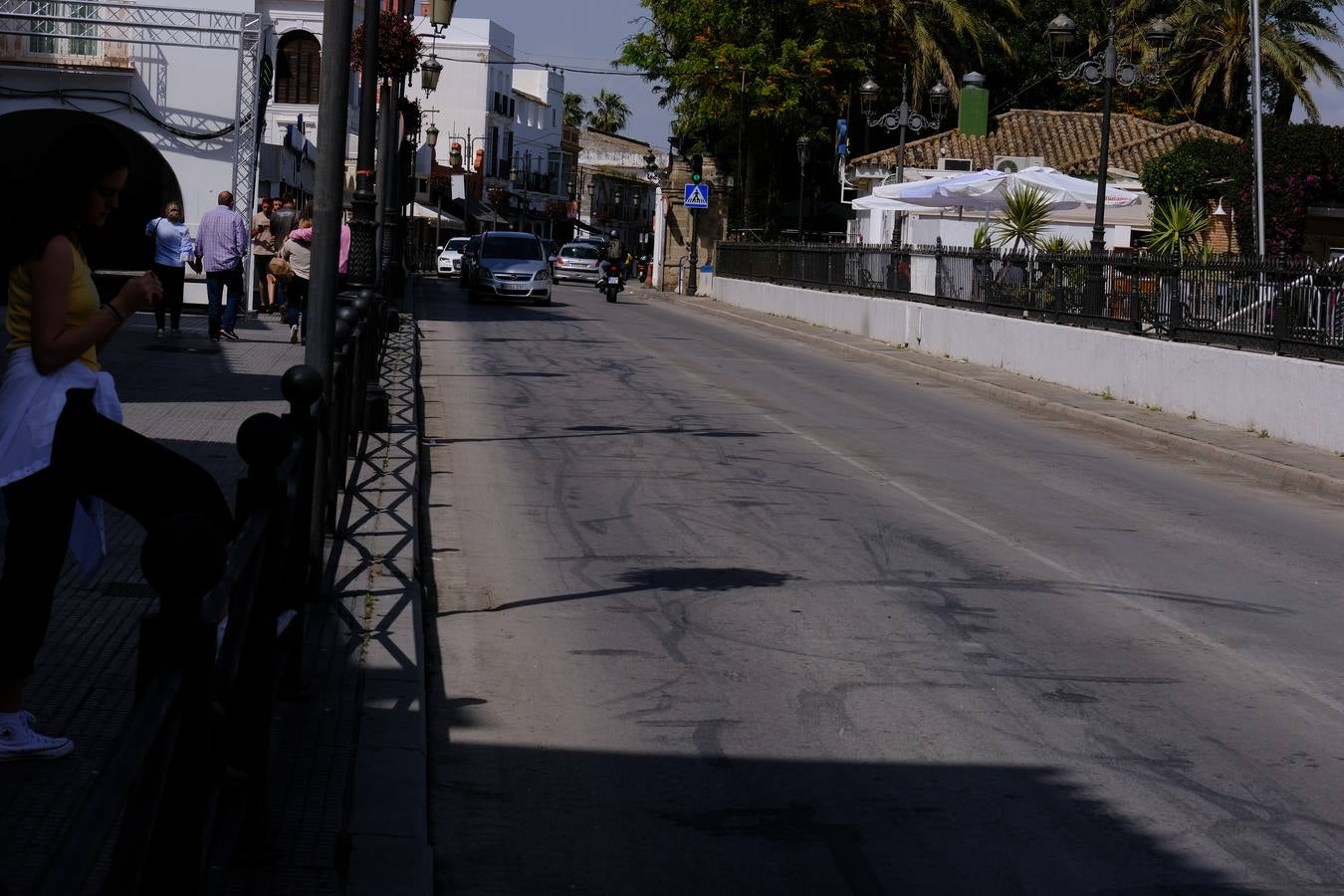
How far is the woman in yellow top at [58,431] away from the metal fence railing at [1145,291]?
1321cm

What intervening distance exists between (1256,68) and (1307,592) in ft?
65.1

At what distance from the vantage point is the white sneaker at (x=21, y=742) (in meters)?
4.48

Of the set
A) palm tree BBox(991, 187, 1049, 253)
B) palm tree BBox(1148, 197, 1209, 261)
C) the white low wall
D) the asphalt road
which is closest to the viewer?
the asphalt road

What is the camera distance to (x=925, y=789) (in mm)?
5262

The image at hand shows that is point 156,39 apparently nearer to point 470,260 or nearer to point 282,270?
point 282,270

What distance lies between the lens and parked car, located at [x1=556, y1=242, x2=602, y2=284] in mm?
60719

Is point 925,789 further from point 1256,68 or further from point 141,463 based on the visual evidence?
point 1256,68

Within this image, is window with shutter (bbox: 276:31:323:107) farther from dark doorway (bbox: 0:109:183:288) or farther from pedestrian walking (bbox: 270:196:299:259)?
pedestrian walking (bbox: 270:196:299:259)

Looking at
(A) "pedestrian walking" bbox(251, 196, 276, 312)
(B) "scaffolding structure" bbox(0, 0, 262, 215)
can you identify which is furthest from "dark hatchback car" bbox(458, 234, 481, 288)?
(B) "scaffolding structure" bbox(0, 0, 262, 215)

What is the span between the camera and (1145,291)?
778 inches

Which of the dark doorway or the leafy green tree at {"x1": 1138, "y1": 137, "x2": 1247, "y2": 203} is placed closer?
the dark doorway

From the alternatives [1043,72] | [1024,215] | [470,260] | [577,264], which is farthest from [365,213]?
[1043,72]

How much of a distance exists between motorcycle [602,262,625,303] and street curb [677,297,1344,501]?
1761cm

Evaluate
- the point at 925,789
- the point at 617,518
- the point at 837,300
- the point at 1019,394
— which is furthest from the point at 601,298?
the point at 925,789
